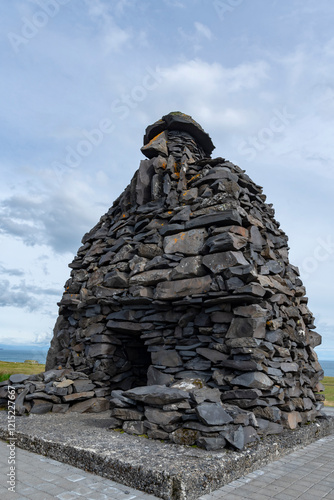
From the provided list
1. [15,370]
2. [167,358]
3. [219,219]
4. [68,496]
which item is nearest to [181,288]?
[167,358]

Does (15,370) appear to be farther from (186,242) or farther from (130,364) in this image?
(186,242)

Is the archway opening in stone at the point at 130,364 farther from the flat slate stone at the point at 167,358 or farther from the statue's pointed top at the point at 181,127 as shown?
the statue's pointed top at the point at 181,127

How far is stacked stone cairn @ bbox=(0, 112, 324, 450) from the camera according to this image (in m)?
6.55

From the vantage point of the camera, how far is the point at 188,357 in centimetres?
773

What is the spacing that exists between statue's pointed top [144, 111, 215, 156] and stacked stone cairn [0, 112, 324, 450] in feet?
0.38

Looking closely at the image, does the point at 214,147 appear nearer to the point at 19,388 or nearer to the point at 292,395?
the point at 292,395

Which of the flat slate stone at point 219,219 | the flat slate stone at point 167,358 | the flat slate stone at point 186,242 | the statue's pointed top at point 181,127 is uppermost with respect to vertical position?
the statue's pointed top at point 181,127

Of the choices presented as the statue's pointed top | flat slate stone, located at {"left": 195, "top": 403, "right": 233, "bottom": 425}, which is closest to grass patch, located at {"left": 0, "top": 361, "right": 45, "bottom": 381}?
flat slate stone, located at {"left": 195, "top": 403, "right": 233, "bottom": 425}

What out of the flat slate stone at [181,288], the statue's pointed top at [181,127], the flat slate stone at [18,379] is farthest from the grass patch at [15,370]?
the statue's pointed top at [181,127]

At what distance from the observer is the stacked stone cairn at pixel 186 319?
6.55 metres

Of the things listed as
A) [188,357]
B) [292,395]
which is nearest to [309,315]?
[292,395]

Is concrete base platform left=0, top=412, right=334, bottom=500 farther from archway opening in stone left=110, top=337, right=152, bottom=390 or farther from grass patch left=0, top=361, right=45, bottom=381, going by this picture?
grass patch left=0, top=361, right=45, bottom=381

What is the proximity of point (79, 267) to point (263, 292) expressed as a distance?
6009mm

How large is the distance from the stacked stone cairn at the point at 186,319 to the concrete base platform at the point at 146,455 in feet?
0.97
